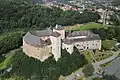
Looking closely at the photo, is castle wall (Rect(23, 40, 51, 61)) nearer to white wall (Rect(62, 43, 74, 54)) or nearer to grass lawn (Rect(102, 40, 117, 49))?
white wall (Rect(62, 43, 74, 54))

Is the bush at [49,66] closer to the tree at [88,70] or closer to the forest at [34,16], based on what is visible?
the tree at [88,70]

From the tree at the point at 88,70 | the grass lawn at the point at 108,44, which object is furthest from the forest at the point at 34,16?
the tree at the point at 88,70

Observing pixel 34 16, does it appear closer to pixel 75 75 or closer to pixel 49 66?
pixel 49 66

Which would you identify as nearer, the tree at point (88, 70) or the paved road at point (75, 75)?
the tree at point (88, 70)

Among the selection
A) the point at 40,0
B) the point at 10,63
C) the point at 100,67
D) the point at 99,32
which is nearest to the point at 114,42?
the point at 99,32

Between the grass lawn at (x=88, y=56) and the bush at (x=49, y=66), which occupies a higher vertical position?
the grass lawn at (x=88, y=56)

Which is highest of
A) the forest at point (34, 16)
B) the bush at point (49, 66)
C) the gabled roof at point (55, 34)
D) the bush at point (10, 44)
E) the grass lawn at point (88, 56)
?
the gabled roof at point (55, 34)

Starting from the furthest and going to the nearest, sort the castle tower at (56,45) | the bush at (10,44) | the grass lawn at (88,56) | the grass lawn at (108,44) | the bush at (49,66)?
1. the bush at (10,44)
2. the grass lawn at (108,44)
3. the grass lawn at (88,56)
4. the castle tower at (56,45)
5. the bush at (49,66)

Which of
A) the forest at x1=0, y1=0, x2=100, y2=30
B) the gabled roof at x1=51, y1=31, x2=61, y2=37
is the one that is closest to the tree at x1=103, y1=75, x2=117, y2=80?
the gabled roof at x1=51, y1=31, x2=61, y2=37
